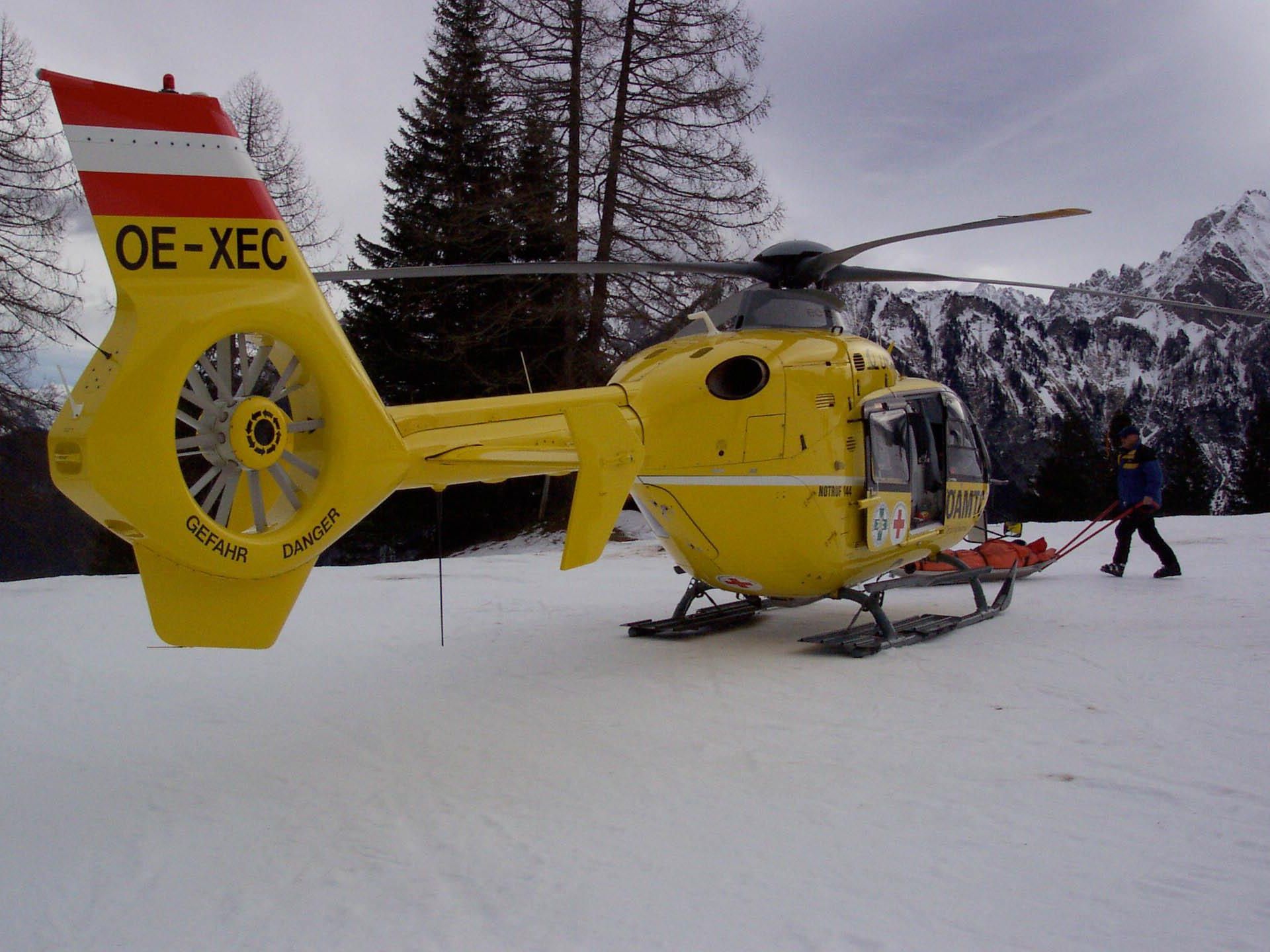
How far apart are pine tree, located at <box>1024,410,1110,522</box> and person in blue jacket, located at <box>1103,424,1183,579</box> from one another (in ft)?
72.2

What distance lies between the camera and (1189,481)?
31969 mm

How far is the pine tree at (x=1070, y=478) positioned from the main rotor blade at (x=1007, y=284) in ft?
84.7

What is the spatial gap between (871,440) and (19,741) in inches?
219

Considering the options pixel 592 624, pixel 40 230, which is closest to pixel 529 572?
pixel 592 624

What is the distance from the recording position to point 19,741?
4.51 metres

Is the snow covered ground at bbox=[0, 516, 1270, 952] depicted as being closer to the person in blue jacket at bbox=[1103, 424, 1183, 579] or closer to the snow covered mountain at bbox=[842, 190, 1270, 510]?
the person in blue jacket at bbox=[1103, 424, 1183, 579]

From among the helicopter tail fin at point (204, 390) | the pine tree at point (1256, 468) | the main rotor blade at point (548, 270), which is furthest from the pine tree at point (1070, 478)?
the helicopter tail fin at point (204, 390)

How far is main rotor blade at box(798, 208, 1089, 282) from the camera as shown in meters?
5.71

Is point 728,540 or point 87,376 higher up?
→ point 87,376

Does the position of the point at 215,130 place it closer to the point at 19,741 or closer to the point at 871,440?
the point at 19,741

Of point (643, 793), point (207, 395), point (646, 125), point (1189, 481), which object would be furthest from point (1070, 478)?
point (207, 395)

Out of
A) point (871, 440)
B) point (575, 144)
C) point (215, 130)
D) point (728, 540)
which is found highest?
point (575, 144)

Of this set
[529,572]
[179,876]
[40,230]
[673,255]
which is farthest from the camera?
[673,255]

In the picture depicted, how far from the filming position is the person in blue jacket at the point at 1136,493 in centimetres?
934
